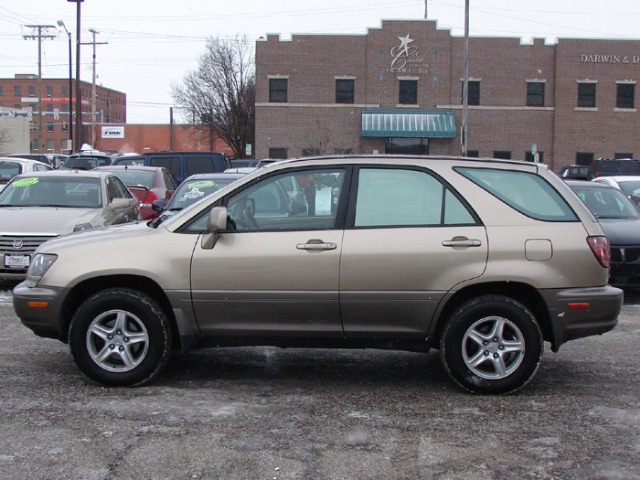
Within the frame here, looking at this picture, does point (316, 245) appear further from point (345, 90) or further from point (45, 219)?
point (345, 90)

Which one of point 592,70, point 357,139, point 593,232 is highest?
point 592,70

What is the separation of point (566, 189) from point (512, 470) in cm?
236

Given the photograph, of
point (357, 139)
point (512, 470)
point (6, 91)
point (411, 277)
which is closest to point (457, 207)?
point (411, 277)

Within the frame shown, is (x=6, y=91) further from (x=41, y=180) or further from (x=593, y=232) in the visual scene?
(x=593, y=232)

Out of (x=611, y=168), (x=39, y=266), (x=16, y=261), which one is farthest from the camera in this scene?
(x=611, y=168)

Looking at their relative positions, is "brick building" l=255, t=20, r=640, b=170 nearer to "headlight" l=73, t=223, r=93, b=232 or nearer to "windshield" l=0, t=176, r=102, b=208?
"windshield" l=0, t=176, r=102, b=208

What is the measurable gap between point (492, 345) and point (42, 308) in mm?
3327

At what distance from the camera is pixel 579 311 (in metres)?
5.48

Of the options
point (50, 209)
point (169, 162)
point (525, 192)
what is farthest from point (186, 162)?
point (525, 192)

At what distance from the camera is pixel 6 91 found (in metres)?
119

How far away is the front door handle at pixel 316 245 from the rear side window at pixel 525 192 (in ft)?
3.70

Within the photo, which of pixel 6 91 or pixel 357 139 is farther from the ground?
pixel 6 91

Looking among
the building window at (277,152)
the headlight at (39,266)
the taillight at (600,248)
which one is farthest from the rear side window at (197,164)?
the building window at (277,152)

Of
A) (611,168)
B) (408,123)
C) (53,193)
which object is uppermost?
(408,123)
